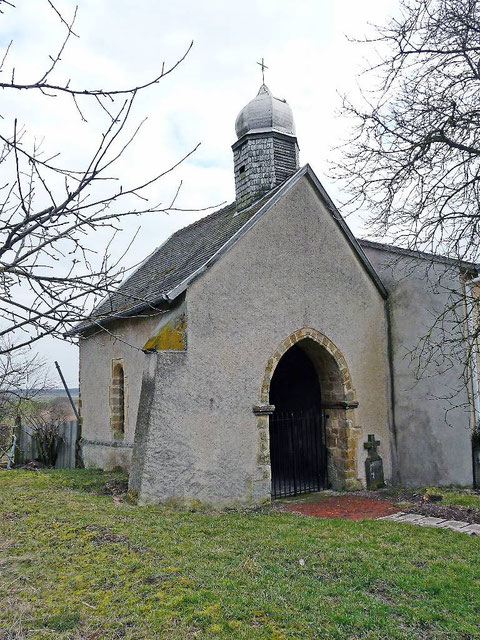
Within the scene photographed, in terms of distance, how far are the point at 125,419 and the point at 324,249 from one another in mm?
5443

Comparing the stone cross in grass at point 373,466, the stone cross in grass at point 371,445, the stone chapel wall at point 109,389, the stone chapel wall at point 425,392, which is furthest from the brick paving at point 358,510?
the stone chapel wall at point 109,389

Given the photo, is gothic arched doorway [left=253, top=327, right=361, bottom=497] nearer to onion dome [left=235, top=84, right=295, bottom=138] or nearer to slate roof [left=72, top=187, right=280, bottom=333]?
slate roof [left=72, top=187, right=280, bottom=333]

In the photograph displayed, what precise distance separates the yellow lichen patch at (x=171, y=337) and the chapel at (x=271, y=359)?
0.9 inches

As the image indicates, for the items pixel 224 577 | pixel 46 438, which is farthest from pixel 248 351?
pixel 46 438

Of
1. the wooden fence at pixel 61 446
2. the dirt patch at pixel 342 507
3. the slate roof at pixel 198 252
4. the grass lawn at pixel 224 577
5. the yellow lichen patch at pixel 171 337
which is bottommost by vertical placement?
the dirt patch at pixel 342 507

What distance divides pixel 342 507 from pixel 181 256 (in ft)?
Answer: 20.9

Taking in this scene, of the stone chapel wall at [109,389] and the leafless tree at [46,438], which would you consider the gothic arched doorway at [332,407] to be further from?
the leafless tree at [46,438]

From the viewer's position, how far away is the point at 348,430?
1070cm

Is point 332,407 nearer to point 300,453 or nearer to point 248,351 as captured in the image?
point 300,453

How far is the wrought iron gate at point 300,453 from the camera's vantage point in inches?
431

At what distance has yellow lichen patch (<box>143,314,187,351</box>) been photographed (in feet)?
27.9

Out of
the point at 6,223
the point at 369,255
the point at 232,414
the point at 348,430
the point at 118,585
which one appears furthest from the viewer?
the point at 369,255

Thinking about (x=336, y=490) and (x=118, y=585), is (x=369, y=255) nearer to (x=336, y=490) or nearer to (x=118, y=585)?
(x=336, y=490)

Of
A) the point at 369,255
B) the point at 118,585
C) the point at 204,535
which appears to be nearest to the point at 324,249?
the point at 369,255
